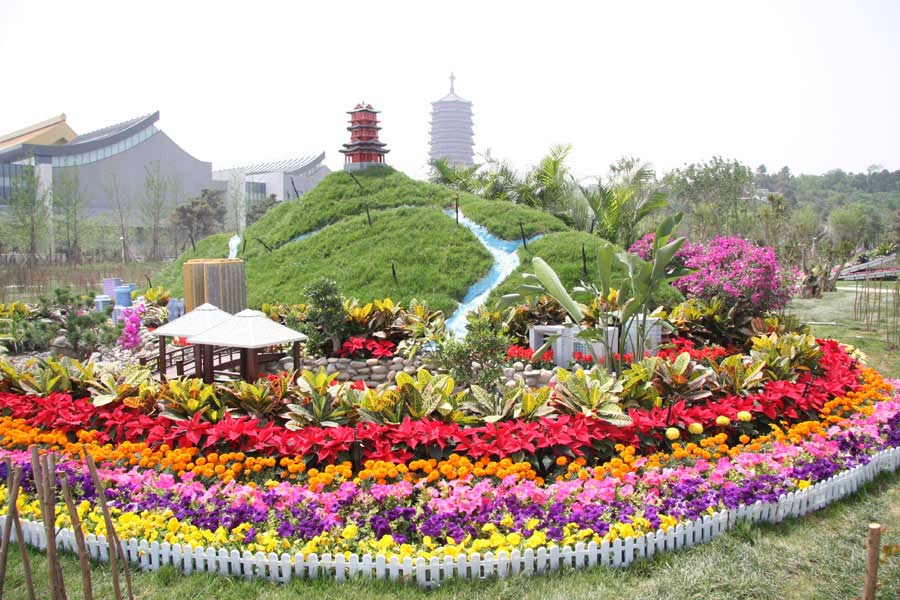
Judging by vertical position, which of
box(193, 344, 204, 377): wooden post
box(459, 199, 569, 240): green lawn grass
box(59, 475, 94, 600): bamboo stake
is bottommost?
box(193, 344, 204, 377): wooden post

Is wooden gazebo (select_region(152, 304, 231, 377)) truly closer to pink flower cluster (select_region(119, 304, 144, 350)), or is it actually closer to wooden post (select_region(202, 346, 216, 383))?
wooden post (select_region(202, 346, 216, 383))

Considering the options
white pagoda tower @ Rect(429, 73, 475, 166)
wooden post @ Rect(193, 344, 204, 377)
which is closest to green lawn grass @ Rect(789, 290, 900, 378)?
wooden post @ Rect(193, 344, 204, 377)

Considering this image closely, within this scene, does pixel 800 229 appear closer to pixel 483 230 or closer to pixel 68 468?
pixel 483 230

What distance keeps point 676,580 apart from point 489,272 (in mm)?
9076

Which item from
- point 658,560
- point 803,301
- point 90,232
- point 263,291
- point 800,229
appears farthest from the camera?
point 90,232

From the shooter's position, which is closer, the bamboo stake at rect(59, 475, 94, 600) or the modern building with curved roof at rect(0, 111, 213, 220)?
the bamboo stake at rect(59, 475, 94, 600)

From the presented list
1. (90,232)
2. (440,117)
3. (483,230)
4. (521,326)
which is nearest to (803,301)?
(483,230)

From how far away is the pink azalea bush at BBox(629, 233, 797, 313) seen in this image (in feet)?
28.9

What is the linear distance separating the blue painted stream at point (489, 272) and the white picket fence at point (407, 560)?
6.56 meters

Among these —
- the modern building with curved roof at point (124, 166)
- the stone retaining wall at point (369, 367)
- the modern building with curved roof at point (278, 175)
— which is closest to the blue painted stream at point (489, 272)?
the stone retaining wall at point (369, 367)

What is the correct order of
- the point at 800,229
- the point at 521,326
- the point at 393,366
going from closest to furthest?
the point at 393,366
the point at 521,326
the point at 800,229

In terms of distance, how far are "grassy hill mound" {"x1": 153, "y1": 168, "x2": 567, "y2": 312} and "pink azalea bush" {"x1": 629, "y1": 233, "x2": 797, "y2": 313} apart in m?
3.96

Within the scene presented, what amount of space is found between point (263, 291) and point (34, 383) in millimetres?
7095

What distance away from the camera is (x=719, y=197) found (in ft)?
110
